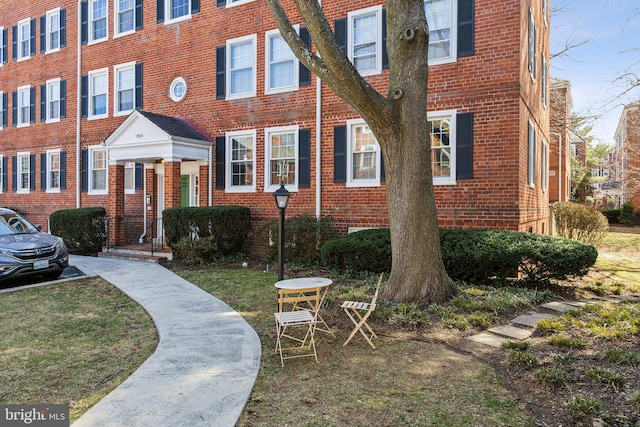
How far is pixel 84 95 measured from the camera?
626 inches

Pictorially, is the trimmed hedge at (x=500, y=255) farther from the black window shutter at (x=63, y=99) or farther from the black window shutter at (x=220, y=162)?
the black window shutter at (x=63, y=99)

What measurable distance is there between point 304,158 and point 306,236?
2.21 metres

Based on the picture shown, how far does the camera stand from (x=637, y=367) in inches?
165

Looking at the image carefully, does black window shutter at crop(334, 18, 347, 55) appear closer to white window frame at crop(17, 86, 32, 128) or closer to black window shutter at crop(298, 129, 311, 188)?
black window shutter at crop(298, 129, 311, 188)

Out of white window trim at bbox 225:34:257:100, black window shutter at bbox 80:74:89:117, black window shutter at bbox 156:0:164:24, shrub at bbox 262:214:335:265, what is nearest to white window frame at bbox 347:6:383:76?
white window trim at bbox 225:34:257:100

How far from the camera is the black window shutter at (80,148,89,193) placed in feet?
51.5

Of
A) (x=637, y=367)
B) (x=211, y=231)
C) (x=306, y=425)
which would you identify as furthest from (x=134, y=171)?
(x=637, y=367)

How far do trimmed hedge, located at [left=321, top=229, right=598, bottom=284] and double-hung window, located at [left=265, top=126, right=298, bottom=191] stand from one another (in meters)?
3.78

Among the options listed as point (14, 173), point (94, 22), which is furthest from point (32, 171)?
point (94, 22)

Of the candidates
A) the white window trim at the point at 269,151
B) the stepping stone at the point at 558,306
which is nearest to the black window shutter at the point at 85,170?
the white window trim at the point at 269,151

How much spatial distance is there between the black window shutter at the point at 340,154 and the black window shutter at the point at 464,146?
9.12ft

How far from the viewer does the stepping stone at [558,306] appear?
21.7 ft

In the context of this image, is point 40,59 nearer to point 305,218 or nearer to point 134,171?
point 134,171

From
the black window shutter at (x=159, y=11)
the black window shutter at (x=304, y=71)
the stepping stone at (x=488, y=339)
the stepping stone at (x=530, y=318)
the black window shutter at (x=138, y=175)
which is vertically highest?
the black window shutter at (x=159, y=11)
